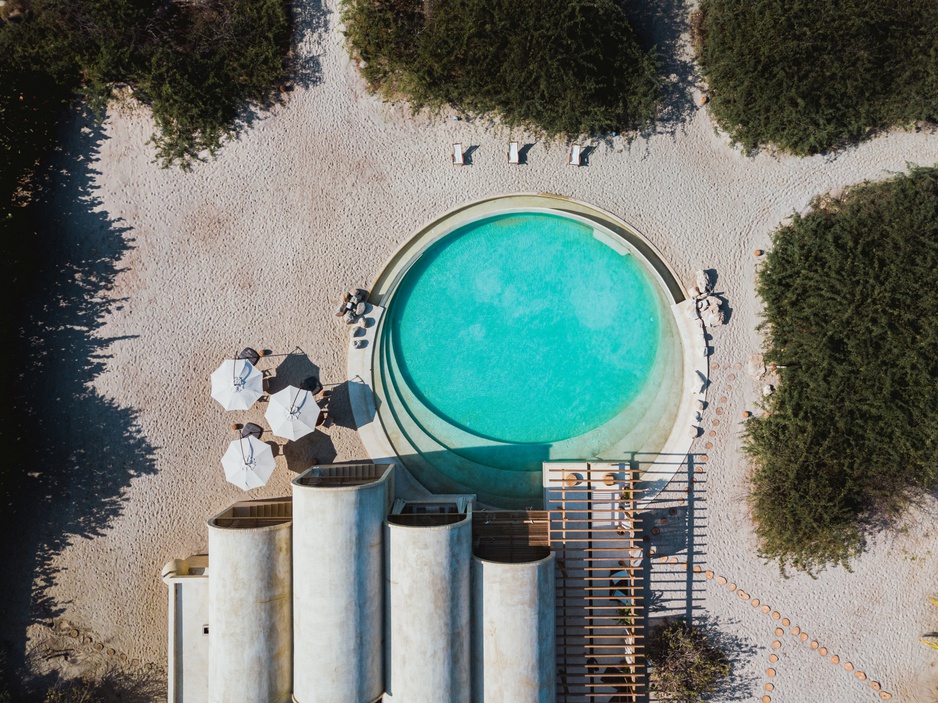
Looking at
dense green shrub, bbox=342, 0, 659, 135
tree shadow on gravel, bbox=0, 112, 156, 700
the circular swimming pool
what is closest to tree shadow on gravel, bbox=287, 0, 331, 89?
dense green shrub, bbox=342, 0, 659, 135

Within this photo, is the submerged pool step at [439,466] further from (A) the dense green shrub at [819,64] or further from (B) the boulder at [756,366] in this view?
(A) the dense green shrub at [819,64]

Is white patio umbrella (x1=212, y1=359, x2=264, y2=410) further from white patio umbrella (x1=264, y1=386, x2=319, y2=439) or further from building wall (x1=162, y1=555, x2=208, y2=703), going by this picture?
building wall (x1=162, y1=555, x2=208, y2=703)

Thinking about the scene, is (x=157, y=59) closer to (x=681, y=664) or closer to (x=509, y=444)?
(x=509, y=444)

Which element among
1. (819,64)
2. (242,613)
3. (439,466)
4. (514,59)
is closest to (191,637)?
(242,613)

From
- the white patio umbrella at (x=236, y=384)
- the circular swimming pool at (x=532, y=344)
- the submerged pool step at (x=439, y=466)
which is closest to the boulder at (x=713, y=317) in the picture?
the circular swimming pool at (x=532, y=344)

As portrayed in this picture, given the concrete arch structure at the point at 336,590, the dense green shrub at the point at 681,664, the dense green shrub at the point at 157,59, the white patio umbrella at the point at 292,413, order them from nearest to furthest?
1. the concrete arch structure at the point at 336,590
2. the white patio umbrella at the point at 292,413
3. the dense green shrub at the point at 157,59
4. the dense green shrub at the point at 681,664

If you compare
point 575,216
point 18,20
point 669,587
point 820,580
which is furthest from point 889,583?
point 18,20
